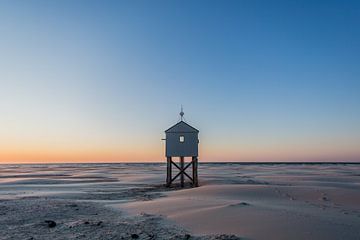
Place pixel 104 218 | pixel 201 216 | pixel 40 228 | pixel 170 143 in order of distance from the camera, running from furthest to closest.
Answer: pixel 170 143 → pixel 104 218 → pixel 201 216 → pixel 40 228

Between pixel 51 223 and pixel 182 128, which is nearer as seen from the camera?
pixel 51 223

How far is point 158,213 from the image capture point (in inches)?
550

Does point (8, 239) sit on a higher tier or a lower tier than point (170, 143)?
lower

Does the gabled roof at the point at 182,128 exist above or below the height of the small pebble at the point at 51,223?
above

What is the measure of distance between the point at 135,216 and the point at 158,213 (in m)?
0.93

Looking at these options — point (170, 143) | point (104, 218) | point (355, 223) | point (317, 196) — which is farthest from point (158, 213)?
point (170, 143)

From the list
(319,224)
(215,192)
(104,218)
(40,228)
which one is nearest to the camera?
(319,224)

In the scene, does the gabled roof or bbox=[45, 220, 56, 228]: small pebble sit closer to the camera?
bbox=[45, 220, 56, 228]: small pebble

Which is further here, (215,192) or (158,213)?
(215,192)

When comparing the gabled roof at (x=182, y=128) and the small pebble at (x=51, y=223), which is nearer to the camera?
the small pebble at (x=51, y=223)

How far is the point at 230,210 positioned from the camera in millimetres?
13250

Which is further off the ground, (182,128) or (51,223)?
(182,128)

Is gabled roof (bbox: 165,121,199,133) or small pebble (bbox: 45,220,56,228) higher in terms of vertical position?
gabled roof (bbox: 165,121,199,133)

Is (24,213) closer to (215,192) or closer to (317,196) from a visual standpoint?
(215,192)
